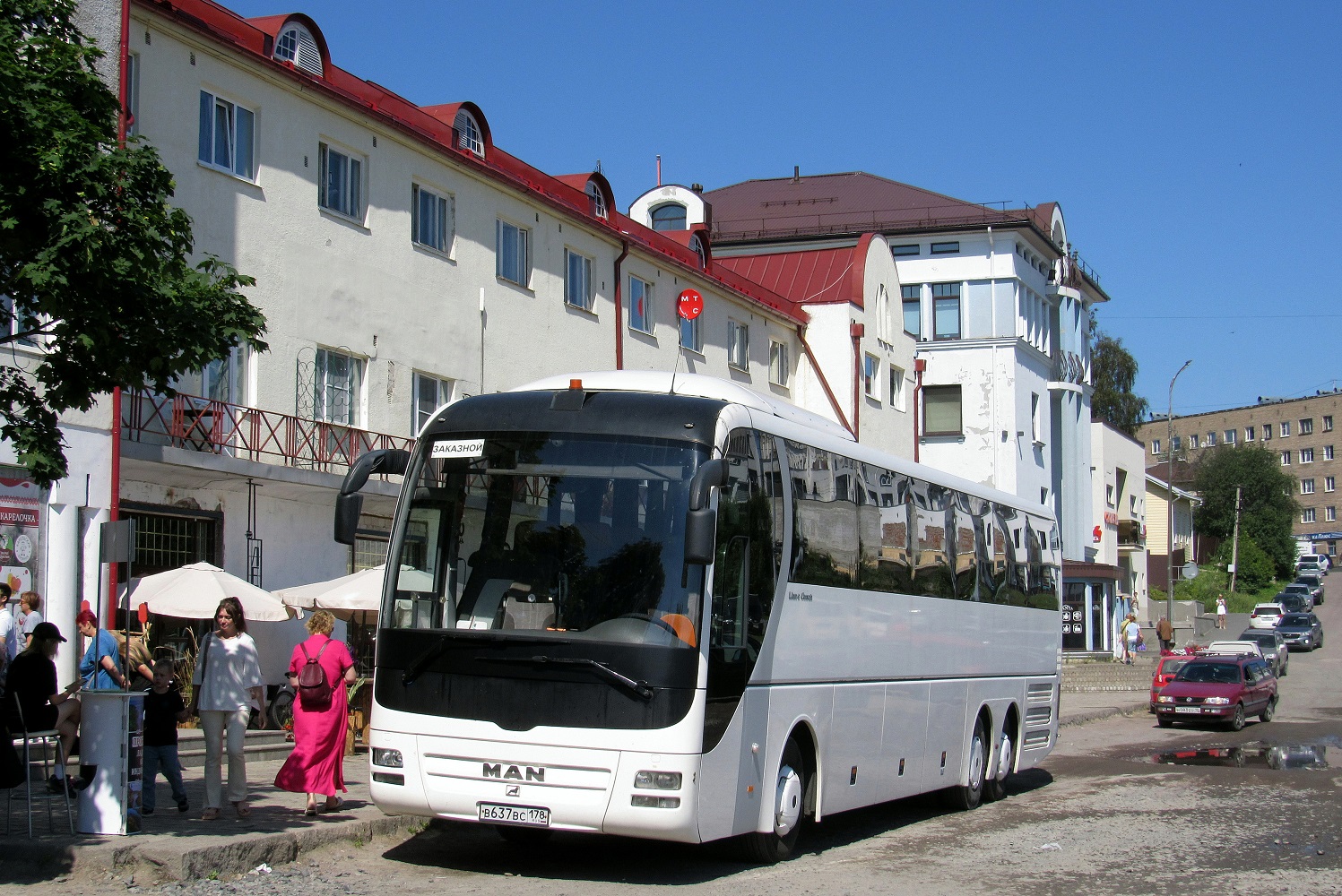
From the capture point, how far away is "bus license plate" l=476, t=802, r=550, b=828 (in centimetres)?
938

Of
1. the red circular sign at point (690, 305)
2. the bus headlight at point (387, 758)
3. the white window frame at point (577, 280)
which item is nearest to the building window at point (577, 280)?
the white window frame at point (577, 280)

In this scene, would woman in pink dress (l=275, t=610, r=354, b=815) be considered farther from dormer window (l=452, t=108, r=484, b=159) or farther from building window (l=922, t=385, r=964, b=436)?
building window (l=922, t=385, r=964, b=436)

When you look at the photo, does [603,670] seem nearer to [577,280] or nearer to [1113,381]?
[577,280]

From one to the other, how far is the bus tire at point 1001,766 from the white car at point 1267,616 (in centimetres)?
4677

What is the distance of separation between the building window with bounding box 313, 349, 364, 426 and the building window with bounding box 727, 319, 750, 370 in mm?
15074

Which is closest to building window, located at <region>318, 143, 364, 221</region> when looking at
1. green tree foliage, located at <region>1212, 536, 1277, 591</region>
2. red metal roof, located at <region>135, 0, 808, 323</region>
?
red metal roof, located at <region>135, 0, 808, 323</region>

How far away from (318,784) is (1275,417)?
134m

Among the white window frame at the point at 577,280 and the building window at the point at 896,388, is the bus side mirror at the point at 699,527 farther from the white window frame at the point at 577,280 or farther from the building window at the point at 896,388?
A: the building window at the point at 896,388

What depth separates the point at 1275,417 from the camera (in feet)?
433

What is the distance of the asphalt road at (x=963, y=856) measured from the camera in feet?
31.9

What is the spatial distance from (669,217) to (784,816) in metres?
34.7

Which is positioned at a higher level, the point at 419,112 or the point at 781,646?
the point at 419,112

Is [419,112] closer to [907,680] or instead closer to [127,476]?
[127,476]

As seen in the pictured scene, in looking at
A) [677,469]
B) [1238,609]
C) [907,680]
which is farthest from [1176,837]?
[1238,609]
